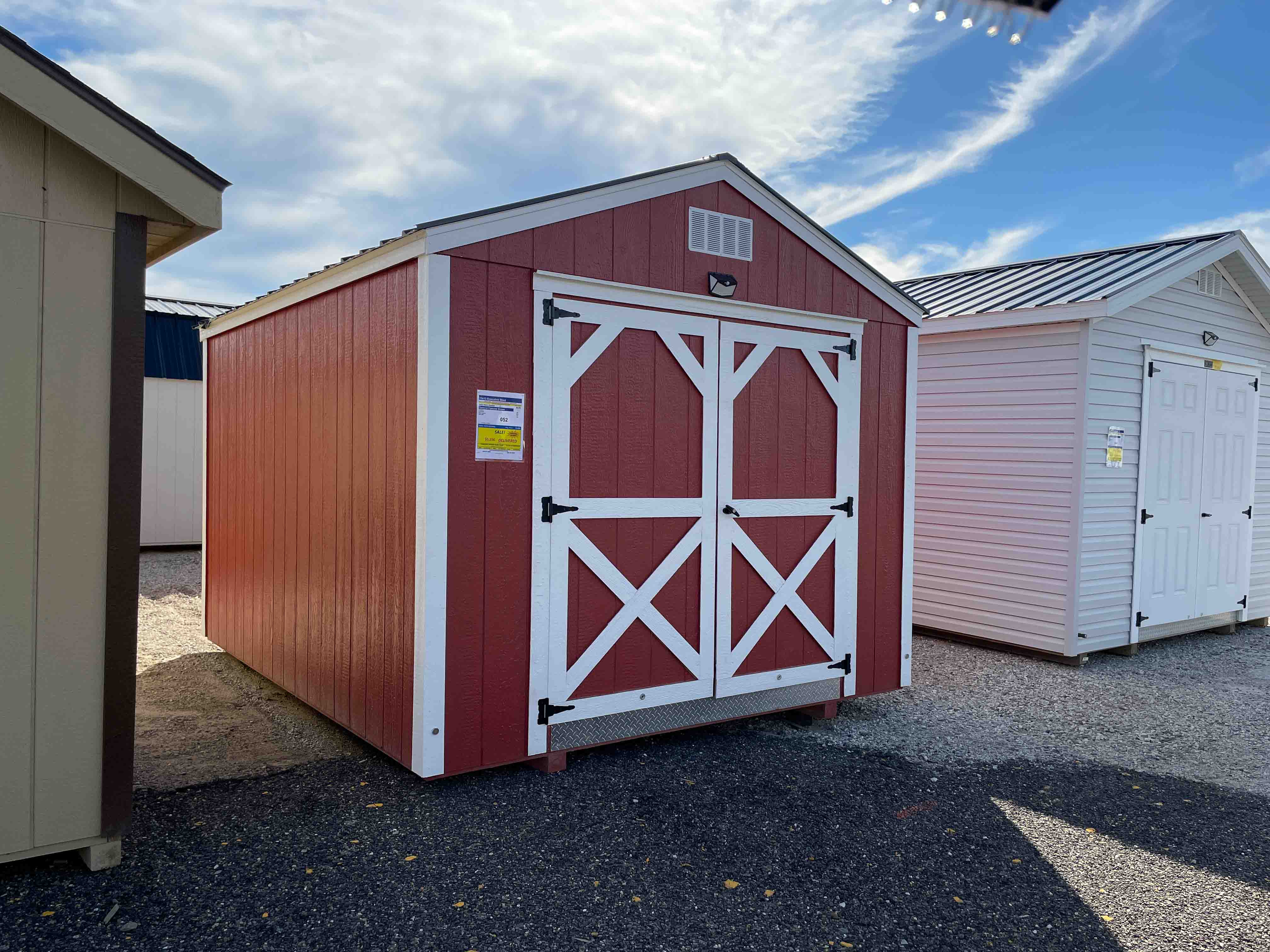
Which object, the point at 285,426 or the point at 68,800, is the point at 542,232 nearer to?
the point at 285,426

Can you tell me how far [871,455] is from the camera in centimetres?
527

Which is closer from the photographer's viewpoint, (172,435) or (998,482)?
(998,482)

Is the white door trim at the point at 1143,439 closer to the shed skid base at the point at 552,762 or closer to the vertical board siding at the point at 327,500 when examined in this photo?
the shed skid base at the point at 552,762

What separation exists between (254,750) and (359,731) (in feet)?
1.78

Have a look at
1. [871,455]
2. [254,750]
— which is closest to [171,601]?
[254,750]

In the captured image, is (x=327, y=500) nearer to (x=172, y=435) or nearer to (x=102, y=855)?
(x=102, y=855)

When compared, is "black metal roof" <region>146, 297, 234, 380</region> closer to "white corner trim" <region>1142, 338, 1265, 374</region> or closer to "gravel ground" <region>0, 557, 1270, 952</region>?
"gravel ground" <region>0, 557, 1270, 952</region>

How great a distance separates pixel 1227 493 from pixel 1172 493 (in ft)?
3.31

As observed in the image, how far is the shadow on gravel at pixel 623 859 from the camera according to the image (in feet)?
9.05

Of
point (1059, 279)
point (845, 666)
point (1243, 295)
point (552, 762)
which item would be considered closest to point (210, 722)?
point (552, 762)

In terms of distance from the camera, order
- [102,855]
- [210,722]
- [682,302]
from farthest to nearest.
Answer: [210,722] < [682,302] < [102,855]

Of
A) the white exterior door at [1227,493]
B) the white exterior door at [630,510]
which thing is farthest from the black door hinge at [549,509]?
the white exterior door at [1227,493]

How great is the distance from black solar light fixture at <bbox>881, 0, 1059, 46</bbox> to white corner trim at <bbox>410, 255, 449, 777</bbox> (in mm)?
2181

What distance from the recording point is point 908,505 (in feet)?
17.9
